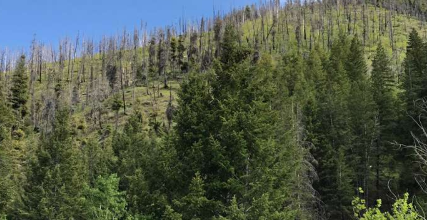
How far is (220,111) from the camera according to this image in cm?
2162

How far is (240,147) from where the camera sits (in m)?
A: 20.2

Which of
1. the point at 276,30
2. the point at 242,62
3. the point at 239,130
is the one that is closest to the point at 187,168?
the point at 239,130

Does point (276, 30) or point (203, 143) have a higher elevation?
point (276, 30)

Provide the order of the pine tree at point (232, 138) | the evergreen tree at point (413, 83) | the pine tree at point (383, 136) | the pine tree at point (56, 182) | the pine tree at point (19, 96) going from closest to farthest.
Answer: the pine tree at point (232, 138), the pine tree at point (56, 182), the evergreen tree at point (413, 83), the pine tree at point (383, 136), the pine tree at point (19, 96)

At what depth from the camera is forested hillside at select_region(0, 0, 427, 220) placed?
20.3 meters

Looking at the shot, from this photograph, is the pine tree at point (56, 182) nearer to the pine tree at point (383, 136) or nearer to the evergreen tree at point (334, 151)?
the evergreen tree at point (334, 151)

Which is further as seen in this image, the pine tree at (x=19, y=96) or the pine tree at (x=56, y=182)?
the pine tree at (x=19, y=96)

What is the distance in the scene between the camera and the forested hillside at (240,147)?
800 inches

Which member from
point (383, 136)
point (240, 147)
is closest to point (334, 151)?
point (383, 136)

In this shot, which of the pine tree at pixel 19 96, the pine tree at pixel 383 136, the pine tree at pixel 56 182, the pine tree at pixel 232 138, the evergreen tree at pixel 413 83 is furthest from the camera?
the pine tree at pixel 19 96

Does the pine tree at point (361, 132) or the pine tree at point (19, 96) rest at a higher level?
the pine tree at point (19, 96)

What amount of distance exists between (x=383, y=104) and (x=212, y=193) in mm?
31279

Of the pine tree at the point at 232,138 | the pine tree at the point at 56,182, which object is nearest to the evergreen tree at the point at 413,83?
the pine tree at the point at 232,138

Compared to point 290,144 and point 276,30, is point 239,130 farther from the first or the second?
point 276,30
